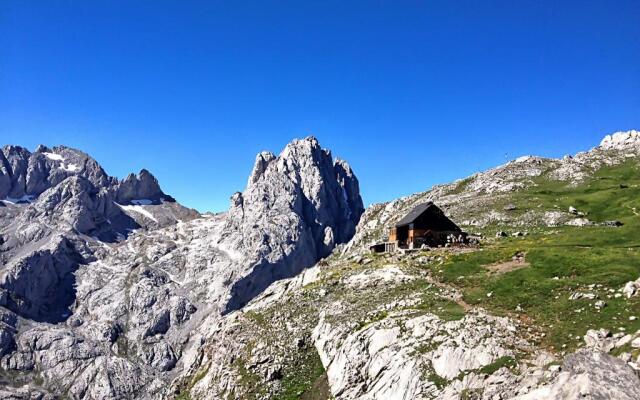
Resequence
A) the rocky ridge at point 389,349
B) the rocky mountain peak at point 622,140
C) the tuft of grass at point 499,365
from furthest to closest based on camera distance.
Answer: the rocky mountain peak at point 622,140 → the tuft of grass at point 499,365 → the rocky ridge at point 389,349

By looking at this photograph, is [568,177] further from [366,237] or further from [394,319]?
[394,319]

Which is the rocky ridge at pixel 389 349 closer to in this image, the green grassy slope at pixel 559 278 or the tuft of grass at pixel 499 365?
the tuft of grass at pixel 499 365

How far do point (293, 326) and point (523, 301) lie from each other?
2632 centimetres

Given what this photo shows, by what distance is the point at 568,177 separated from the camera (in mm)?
126875

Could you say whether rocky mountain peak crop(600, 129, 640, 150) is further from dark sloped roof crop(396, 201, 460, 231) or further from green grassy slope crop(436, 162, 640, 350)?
dark sloped roof crop(396, 201, 460, 231)

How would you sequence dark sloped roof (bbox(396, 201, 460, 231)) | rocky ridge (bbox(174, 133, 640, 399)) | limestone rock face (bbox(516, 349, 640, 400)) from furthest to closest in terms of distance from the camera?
1. dark sloped roof (bbox(396, 201, 460, 231))
2. rocky ridge (bbox(174, 133, 640, 399))
3. limestone rock face (bbox(516, 349, 640, 400))

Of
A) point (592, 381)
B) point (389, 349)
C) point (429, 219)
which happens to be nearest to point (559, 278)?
point (389, 349)

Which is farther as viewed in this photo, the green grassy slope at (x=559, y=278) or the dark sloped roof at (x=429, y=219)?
the dark sloped roof at (x=429, y=219)

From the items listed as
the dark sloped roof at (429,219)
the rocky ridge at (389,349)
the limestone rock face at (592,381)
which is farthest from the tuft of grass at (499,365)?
the dark sloped roof at (429,219)

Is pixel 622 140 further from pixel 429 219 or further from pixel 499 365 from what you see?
pixel 499 365

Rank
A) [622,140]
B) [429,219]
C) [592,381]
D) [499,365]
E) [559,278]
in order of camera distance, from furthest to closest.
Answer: [622,140] < [429,219] < [559,278] < [499,365] < [592,381]

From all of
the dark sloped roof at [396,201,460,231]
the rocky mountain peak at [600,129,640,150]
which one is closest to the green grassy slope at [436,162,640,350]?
the dark sloped roof at [396,201,460,231]

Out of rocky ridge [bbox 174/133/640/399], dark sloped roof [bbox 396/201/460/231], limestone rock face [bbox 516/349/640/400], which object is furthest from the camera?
dark sloped roof [bbox 396/201/460/231]

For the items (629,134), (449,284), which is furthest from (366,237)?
(629,134)
